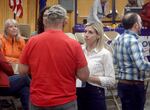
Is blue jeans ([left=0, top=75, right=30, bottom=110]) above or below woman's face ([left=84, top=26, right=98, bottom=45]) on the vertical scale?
below

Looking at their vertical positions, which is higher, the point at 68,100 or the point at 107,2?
the point at 107,2

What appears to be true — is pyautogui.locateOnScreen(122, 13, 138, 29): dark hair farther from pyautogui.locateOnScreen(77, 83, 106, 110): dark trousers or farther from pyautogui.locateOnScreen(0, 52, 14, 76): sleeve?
pyautogui.locateOnScreen(0, 52, 14, 76): sleeve

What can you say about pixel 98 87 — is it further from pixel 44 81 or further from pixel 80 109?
pixel 44 81

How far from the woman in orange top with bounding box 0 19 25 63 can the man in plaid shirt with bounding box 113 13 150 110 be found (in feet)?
9.25

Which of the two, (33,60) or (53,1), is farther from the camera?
(53,1)

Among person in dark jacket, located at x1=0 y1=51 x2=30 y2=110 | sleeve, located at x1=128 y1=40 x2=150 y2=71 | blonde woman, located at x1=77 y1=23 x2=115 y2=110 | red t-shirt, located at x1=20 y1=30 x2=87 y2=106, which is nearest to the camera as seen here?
red t-shirt, located at x1=20 y1=30 x2=87 y2=106

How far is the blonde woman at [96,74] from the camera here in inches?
182

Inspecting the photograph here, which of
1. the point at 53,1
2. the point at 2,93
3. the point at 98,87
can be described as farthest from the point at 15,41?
the point at 53,1

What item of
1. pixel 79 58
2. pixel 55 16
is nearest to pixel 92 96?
pixel 79 58

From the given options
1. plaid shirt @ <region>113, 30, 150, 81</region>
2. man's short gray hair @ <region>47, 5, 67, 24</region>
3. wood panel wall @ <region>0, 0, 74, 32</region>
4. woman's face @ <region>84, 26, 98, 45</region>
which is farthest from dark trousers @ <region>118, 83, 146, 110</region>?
wood panel wall @ <region>0, 0, 74, 32</region>

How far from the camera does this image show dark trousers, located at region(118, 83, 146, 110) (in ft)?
17.1

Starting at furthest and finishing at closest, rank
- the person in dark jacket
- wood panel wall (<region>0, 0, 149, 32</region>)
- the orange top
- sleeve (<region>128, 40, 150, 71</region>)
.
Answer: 1. wood panel wall (<region>0, 0, 149, 32</region>)
2. the orange top
3. the person in dark jacket
4. sleeve (<region>128, 40, 150, 71</region>)

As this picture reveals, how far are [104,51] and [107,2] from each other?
34.0ft

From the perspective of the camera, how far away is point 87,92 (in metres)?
4.65
